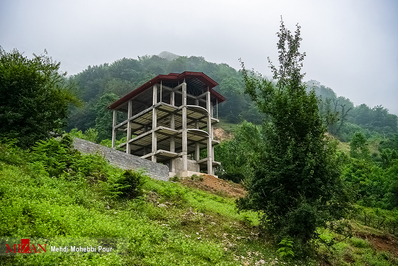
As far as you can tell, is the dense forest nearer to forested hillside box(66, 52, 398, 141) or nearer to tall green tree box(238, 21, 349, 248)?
tall green tree box(238, 21, 349, 248)

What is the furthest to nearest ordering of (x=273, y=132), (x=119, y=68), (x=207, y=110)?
(x=119, y=68), (x=207, y=110), (x=273, y=132)

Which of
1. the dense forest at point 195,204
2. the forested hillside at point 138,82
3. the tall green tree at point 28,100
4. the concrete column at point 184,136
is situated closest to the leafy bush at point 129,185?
the dense forest at point 195,204

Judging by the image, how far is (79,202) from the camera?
10.2 metres

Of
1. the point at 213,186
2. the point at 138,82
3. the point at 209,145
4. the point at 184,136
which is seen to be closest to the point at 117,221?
the point at 213,186

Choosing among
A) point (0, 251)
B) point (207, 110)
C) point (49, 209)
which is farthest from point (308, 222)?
point (207, 110)

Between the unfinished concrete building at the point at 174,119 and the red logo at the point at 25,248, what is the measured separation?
83.2ft

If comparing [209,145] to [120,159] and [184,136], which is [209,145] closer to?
[184,136]

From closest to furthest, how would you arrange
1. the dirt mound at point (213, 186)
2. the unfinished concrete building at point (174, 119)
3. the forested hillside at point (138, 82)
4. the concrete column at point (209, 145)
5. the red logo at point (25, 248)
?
the red logo at point (25, 248) → the dirt mound at point (213, 186) → the unfinished concrete building at point (174, 119) → the concrete column at point (209, 145) → the forested hillside at point (138, 82)

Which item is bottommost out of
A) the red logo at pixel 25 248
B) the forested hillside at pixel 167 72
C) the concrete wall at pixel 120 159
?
the red logo at pixel 25 248

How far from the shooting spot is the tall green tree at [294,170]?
11141 mm

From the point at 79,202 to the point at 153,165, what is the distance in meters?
11.0

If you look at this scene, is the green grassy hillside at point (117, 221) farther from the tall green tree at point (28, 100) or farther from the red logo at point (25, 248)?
the tall green tree at point (28, 100)

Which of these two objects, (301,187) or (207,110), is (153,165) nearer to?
(301,187)

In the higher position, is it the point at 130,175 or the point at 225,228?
the point at 130,175
